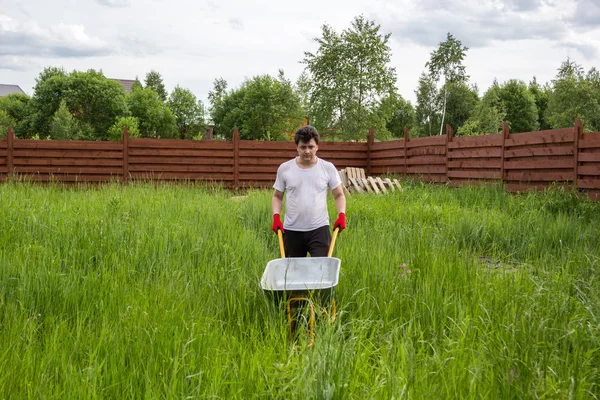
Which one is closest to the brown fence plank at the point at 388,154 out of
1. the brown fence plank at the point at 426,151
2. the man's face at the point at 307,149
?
the brown fence plank at the point at 426,151

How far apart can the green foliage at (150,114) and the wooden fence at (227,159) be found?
35.7m

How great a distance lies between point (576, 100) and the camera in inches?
1839

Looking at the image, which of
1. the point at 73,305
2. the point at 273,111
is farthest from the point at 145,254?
the point at 273,111

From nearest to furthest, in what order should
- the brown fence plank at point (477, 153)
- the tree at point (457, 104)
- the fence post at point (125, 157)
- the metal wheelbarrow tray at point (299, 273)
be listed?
the metal wheelbarrow tray at point (299, 273), the brown fence plank at point (477, 153), the fence post at point (125, 157), the tree at point (457, 104)

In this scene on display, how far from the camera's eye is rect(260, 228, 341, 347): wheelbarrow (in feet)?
10.6

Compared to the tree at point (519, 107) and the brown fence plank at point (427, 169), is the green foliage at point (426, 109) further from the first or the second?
the brown fence plank at point (427, 169)

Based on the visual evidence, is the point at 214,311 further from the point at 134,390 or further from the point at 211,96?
the point at 211,96

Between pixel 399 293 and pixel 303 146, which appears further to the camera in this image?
pixel 303 146

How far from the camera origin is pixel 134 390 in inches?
91.6

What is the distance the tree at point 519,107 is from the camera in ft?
200

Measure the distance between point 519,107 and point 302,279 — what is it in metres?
64.3

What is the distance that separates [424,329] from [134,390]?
1.78 metres

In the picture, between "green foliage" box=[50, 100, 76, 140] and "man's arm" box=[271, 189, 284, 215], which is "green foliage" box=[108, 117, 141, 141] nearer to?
"green foliage" box=[50, 100, 76, 140]

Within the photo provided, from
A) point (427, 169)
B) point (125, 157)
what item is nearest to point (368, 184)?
point (427, 169)
